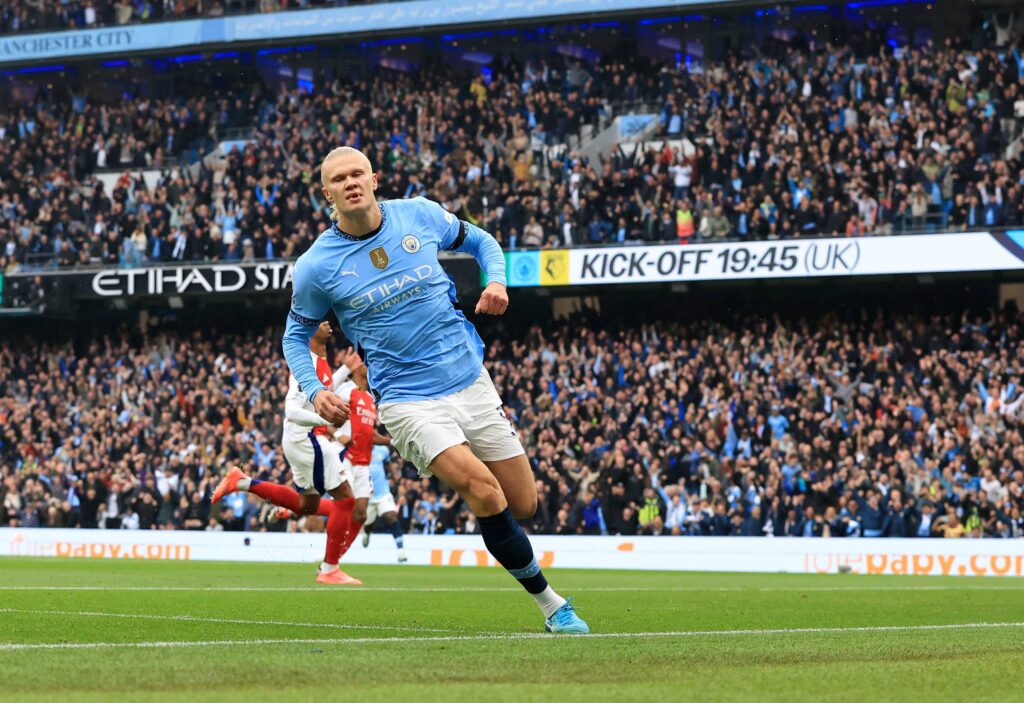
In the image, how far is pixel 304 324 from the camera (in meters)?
8.59

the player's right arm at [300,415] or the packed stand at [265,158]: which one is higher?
the packed stand at [265,158]

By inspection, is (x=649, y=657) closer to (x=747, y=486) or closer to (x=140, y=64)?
(x=747, y=486)

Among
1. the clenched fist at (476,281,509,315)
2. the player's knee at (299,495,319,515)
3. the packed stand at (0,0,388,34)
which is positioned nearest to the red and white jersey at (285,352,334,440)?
the player's knee at (299,495,319,515)

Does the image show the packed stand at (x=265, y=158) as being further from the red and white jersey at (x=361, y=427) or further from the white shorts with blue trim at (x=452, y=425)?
the white shorts with blue trim at (x=452, y=425)

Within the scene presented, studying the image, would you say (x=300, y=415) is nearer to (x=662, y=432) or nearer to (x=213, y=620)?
(x=213, y=620)

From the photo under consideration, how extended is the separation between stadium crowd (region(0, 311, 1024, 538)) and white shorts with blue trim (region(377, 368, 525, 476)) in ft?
60.0

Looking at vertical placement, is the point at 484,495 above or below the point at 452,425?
below

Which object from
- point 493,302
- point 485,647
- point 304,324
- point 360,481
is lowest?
point 360,481

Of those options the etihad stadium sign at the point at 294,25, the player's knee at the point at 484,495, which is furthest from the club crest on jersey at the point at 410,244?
the etihad stadium sign at the point at 294,25

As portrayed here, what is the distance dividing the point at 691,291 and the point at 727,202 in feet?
8.03

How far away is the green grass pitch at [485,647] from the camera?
5.56m

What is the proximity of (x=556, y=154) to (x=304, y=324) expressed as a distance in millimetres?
27459

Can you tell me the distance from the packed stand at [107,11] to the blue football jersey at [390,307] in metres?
32.9

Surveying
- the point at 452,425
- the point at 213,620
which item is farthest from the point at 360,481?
the point at 452,425
